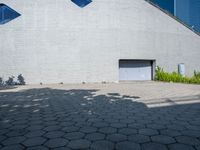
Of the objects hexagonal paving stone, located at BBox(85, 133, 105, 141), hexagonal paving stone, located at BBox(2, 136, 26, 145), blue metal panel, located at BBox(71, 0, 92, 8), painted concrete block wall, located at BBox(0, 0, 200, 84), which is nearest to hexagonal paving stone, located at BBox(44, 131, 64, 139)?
hexagonal paving stone, located at BBox(2, 136, 26, 145)

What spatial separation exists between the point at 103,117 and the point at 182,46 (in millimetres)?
19621

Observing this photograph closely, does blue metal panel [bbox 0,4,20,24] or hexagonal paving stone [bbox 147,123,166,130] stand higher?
blue metal panel [bbox 0,4,20,24]

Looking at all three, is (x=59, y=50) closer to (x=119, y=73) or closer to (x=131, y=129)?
(x=119, y=73)

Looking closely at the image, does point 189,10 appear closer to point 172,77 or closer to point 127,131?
point 172,77

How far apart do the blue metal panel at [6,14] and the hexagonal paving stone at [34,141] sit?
52.9 feet

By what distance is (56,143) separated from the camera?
402cm

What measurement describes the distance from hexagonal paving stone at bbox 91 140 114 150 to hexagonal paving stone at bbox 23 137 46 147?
1.06m

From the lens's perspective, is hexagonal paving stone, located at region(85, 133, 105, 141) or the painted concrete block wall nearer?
hexagonal paving stone, located at region(85, 133, 105, 141)

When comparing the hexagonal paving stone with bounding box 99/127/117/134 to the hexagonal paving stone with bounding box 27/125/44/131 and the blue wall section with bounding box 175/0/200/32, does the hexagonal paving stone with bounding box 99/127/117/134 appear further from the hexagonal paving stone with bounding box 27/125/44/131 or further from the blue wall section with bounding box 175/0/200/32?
the blue wall section with bounding box 175/0/200/32

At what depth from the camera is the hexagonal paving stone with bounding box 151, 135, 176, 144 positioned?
13.3ft

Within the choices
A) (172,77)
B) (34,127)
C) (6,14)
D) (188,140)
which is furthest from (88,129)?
(6,14)

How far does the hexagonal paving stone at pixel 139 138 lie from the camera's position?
411 centimetres

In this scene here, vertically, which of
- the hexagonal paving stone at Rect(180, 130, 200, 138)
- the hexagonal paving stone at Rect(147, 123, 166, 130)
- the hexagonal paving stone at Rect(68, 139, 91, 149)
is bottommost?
the hexagonal paving stone at Rect(68, 139, 91, 149)

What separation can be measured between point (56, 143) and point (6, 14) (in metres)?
17.1
